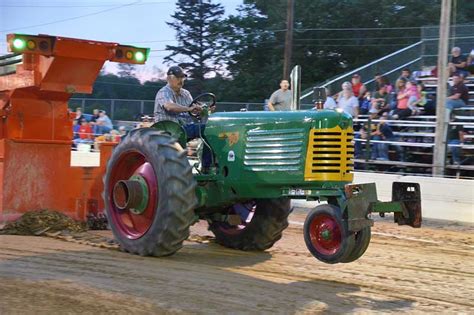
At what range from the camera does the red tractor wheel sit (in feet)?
16.8

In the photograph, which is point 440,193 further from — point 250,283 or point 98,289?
point 98,289

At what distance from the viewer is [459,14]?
1265 inches

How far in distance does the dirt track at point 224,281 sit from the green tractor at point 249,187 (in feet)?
0.88

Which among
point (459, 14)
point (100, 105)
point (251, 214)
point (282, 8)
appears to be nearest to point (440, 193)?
point (251, 214)

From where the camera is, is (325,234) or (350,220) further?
(325,234)

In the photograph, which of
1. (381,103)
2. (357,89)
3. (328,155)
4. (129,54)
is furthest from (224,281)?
(357,89)

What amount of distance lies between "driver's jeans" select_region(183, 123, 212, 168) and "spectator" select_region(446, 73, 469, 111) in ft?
27.9

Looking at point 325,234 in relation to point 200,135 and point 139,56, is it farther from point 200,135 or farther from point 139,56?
point 139,56

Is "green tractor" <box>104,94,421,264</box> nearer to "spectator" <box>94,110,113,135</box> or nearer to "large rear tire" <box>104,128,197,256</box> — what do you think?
"large rear tire" <box>104,128,197,256</box>

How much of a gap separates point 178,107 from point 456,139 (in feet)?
24.0

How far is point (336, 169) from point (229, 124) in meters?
1.22

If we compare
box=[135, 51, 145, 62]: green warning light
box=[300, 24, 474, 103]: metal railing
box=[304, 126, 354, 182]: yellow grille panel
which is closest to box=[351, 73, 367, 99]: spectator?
box=[300, 24, 474, 103]: metal railing

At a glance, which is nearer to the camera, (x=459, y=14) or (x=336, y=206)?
(x=336, y=206)

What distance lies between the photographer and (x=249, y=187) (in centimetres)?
612
